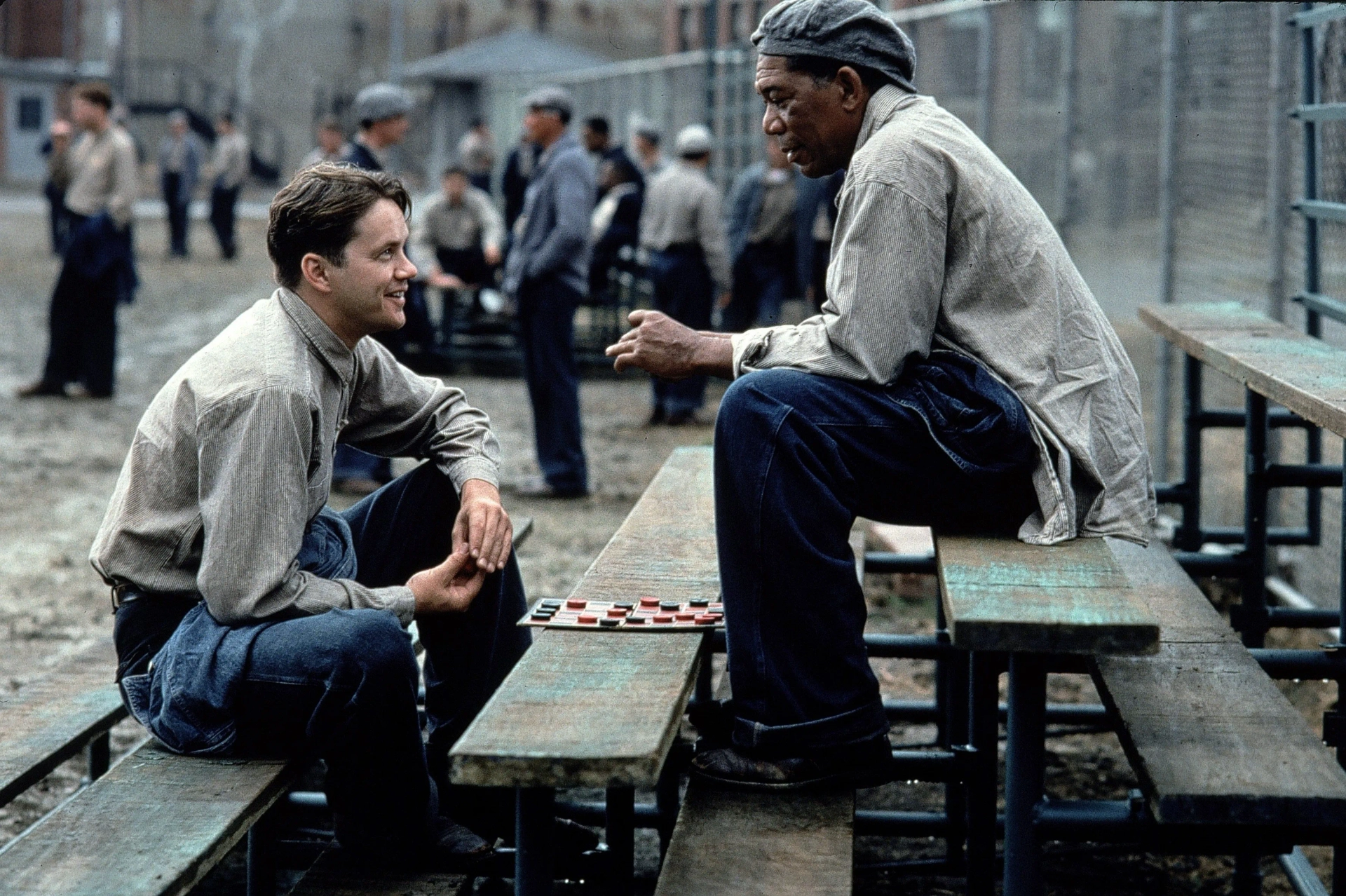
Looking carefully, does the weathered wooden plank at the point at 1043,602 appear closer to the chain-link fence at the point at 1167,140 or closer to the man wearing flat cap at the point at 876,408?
the man wearing flat cap at the point at 876,408

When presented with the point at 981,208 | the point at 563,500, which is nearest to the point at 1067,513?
the point at 981,208

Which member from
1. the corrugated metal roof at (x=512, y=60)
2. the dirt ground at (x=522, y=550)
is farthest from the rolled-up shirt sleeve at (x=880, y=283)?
the corrugated metal roof at (x=512, y=60)

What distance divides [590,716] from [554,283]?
5763 mm

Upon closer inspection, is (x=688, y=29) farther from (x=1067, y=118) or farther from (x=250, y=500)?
(x=250, y=500)

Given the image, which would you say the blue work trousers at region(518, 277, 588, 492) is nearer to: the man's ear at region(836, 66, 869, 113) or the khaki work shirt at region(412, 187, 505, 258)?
the khaki work shirt at region(412, 187, 505, 258)

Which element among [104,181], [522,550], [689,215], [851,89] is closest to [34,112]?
[104,181]

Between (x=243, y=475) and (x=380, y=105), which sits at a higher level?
(x=380, y=105)

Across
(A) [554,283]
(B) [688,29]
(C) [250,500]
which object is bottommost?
(C) [250,500]

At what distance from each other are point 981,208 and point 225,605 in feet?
4.70

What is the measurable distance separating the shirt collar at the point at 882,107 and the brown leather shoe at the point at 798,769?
1048 millimetres

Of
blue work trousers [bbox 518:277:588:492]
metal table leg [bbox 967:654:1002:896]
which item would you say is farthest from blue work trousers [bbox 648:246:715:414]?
metal table leg [bbox 967:654:1002:896]

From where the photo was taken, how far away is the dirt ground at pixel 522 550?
4141 millimetres

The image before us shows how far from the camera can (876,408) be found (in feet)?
9.68

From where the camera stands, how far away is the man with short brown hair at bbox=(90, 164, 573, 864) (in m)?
2.88
